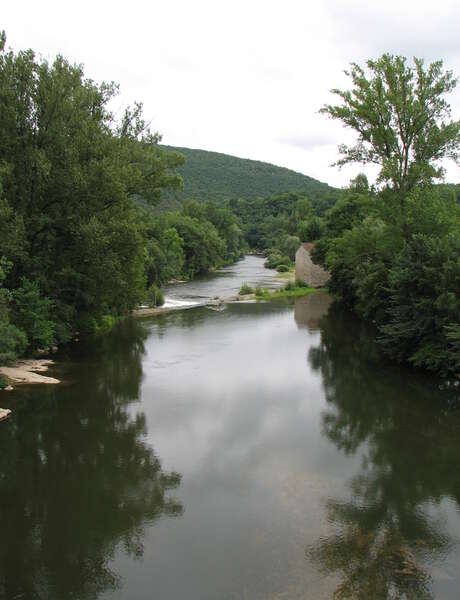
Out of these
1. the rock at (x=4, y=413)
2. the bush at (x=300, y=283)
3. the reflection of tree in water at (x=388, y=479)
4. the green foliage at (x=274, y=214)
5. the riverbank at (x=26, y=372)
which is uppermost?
the green foliage at (x=274, y=214)

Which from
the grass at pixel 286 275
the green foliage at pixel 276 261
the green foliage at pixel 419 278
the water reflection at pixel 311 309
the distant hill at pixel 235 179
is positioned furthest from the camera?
the distant hill at pixel 235 179

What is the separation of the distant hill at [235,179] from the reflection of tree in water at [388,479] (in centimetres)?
11154

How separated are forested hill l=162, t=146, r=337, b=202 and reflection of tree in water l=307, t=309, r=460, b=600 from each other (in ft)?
368

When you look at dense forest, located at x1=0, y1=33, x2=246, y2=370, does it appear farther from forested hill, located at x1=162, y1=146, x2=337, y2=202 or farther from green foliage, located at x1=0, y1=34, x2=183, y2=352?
forested hill, located at x1=162, y1=146, x2=337, y2=202

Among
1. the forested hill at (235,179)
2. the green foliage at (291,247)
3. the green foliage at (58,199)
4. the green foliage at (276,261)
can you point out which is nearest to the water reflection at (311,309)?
the green foliage at (58,199)

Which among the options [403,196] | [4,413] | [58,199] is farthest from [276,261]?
[4,413]

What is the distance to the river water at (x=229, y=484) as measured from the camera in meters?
8.34

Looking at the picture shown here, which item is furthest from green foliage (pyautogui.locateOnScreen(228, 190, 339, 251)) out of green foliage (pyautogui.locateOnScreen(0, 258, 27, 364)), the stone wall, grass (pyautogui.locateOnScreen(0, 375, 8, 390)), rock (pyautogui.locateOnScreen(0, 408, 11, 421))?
rock (pyautogui.locateOnScreen(0, 408, 11, 421))

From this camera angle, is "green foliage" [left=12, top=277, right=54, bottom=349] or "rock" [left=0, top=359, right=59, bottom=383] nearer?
"rock" [left=0, top=359, right=59, bottom=383]

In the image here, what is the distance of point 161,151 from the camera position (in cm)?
2819

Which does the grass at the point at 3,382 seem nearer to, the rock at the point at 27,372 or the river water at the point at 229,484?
the river water at the point at 229,484

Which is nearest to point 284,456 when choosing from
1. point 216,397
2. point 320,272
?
point 216,397

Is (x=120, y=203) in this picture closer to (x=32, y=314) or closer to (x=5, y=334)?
(x=32, y=314)

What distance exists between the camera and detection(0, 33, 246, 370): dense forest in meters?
21.1
